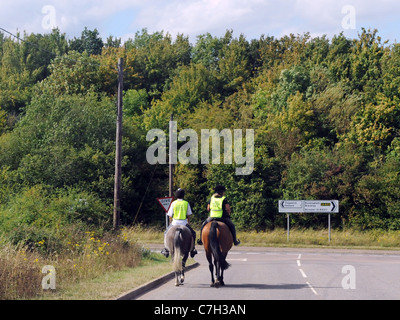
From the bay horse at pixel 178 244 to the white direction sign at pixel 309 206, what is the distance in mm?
29676

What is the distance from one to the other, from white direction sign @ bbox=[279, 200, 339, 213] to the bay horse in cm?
2968

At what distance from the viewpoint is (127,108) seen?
6706 centimetres

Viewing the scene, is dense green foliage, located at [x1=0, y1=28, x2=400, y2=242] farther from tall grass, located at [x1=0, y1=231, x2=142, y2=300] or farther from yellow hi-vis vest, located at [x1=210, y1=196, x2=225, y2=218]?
yellow hi-vis vest, located at [x1=210, y1=196, x2=225, y2=218]

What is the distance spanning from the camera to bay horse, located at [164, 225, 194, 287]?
16031mm

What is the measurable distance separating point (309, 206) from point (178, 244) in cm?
3067

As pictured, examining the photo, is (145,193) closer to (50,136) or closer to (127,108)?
(50,136)

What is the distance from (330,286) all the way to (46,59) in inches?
2974

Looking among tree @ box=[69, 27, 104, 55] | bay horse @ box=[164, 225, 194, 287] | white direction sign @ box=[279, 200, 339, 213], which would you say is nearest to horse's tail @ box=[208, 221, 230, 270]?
bay horse @ box=[164, 225, 194, 287]

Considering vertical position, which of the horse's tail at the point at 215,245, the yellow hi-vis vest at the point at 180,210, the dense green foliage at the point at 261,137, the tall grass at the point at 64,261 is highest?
the dense green foliage at the point at 261,137

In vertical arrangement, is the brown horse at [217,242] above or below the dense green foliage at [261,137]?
below

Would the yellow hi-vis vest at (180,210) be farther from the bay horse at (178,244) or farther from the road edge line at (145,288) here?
the road edge line at (145,288)

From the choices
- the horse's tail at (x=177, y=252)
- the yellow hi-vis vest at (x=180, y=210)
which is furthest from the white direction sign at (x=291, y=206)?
the horse's tail at (x=177, y=252)

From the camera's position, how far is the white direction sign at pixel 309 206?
148ft

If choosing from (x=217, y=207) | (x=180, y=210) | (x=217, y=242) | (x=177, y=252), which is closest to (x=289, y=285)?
(x=217, y=242)
